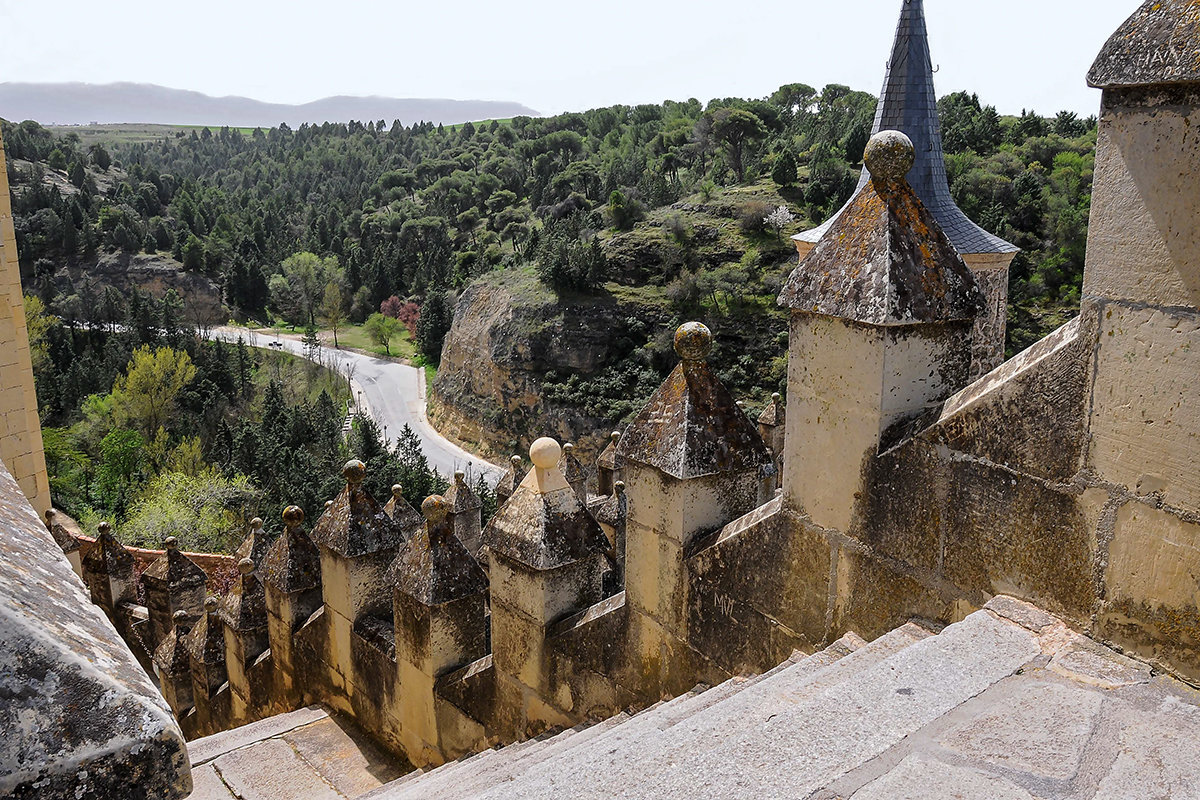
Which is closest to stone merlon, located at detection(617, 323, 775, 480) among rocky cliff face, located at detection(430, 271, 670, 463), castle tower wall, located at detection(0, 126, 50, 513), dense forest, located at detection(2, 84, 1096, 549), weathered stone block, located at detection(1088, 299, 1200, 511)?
weathered stone block, located at detection(1088, 299, 1200, 511)

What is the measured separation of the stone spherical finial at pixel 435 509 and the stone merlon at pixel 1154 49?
3625mm

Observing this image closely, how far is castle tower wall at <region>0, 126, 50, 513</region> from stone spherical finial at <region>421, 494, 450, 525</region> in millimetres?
4579

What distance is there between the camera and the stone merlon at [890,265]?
11.0 ft

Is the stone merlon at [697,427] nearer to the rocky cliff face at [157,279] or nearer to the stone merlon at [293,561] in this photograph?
the stone merlon at [293,561]

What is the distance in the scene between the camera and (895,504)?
3430 mm

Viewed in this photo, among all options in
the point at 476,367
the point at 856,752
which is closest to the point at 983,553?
the point at 856,752

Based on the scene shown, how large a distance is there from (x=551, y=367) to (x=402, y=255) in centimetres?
3407

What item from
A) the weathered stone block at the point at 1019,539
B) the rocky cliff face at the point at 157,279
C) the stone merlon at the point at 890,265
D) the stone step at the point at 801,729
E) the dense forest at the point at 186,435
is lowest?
the dense forest at the point at 186,435

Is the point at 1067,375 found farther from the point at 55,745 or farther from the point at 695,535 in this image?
the point at 55,745

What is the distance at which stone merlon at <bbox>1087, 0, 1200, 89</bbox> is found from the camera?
8.03ft

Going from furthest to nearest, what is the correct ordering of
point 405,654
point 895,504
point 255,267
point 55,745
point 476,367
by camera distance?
point 255,267 → point 476,367 → point 405,654 → point 895,504 → point 55,745

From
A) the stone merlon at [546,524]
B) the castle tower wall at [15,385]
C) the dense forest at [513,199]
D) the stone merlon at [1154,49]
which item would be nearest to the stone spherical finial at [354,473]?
the stone merlon at [546,524]

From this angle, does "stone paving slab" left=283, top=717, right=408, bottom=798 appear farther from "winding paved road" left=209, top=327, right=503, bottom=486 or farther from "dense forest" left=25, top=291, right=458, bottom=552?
"winding paved road" left=209, top=327, right=503, bottom=486

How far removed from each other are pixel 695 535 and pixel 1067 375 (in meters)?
1.85
